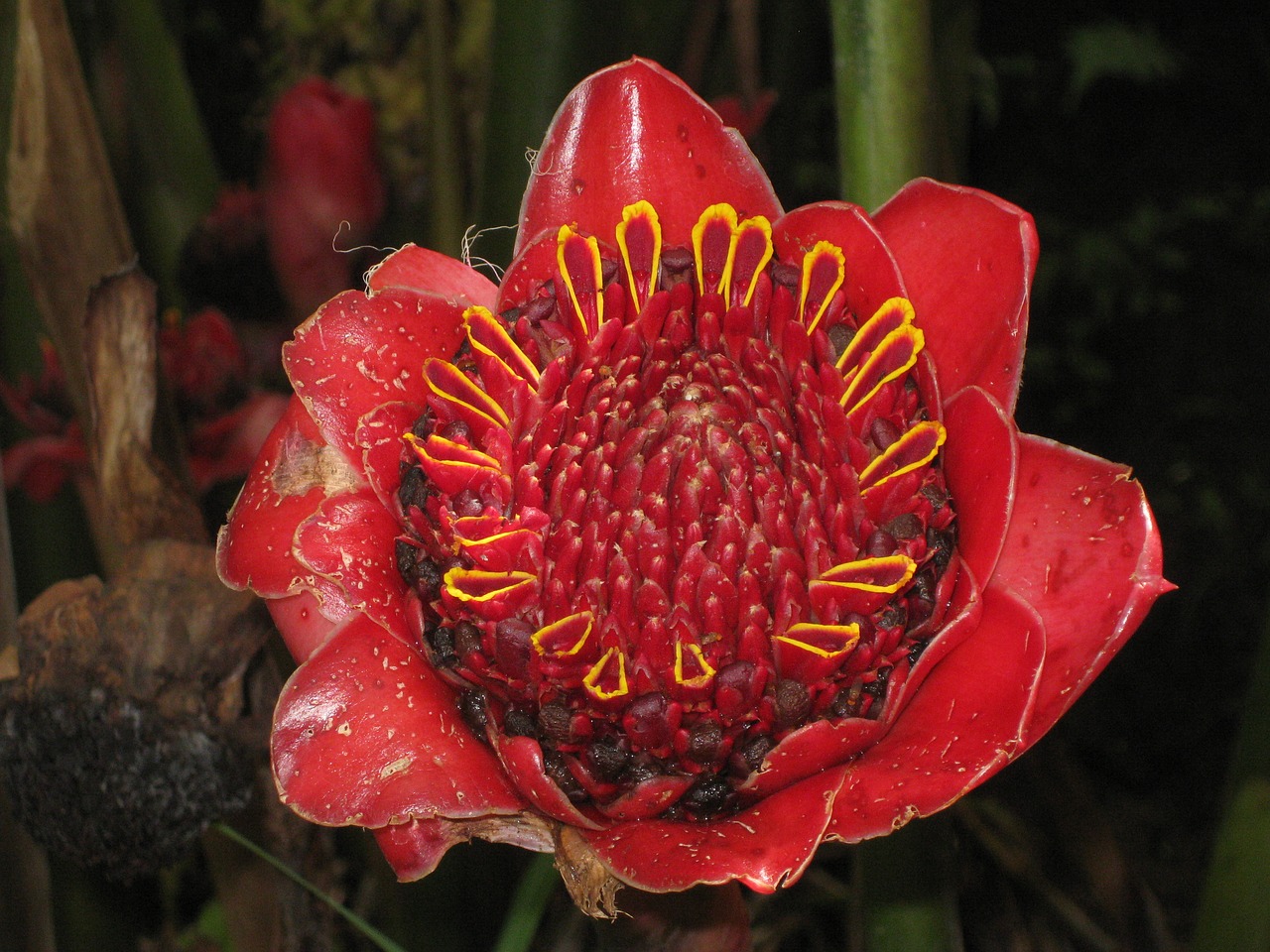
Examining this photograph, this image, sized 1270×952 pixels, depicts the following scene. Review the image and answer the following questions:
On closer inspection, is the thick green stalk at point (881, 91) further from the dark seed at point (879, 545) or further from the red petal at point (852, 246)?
the dark seed at point (879, 545)

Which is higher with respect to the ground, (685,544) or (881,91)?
(881,91)

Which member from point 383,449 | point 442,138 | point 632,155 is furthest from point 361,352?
point 442,138

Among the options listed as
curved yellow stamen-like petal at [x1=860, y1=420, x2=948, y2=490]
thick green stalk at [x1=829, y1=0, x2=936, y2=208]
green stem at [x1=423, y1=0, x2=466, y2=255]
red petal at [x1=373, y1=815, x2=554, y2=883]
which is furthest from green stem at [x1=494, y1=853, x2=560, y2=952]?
green stem at [x1=423, y1=0, x2=466, y2=255]

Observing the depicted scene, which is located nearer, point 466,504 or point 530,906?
point 466,504

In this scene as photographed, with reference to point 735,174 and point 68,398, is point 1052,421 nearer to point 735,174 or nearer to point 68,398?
point 735,174

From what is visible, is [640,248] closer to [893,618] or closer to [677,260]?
[677,260]

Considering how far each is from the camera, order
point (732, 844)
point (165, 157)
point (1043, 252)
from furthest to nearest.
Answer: point (1043, 252) < point (165, 157) < point (732, 844)

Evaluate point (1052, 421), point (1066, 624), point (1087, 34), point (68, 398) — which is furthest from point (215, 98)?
point (1066, 624)
